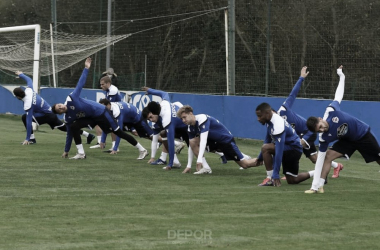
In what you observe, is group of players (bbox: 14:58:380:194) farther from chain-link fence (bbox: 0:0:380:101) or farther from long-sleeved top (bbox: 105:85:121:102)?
chain-link fence (bbox: 0:0:380:101)

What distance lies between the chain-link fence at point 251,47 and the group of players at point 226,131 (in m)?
5.72

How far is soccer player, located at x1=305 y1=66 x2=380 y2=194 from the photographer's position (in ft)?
35.7

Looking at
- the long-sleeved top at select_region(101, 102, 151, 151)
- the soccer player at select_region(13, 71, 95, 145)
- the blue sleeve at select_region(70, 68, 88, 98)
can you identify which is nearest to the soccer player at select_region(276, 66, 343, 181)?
the blue sleeve at select_region(70, 68, 88, 98)

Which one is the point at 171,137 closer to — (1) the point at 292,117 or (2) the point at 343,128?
(1) the point at 292,117

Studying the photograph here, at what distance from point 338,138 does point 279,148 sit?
911mm

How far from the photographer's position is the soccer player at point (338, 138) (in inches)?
428

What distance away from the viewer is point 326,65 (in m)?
21.0

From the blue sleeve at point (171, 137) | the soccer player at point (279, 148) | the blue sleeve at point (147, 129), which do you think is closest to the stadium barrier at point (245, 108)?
the blue sleeve at point (147, 129)

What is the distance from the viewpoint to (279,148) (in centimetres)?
1153

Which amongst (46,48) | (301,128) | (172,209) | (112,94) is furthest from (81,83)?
(46,48)

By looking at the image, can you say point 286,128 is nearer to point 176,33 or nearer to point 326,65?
point 326,65

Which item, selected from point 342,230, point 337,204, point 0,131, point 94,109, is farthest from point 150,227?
point 0,131

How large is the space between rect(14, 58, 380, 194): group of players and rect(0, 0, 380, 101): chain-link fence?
225 inches

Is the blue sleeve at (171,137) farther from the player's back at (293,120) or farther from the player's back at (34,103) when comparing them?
the player's back at (34,103)
